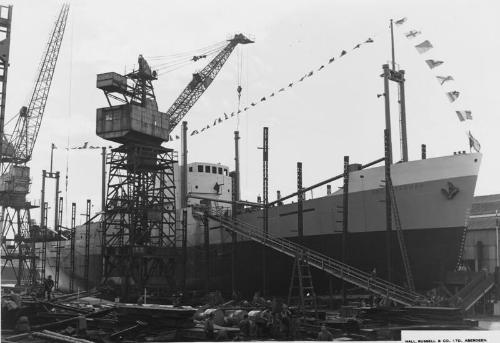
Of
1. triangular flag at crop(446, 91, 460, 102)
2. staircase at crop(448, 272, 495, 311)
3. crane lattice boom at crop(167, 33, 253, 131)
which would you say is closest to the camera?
triangular flag at crop(446, 91, 460, 102)

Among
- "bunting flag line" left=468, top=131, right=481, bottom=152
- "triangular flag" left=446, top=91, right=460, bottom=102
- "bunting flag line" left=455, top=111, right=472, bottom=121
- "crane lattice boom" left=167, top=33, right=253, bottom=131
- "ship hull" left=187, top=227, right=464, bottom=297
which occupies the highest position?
"crane lattice boom" left=167, top=33, right=253, bottom=131

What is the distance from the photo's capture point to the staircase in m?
18.6

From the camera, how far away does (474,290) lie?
19562 mm

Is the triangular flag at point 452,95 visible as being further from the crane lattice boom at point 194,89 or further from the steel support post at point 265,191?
the crane lattice boom at point 194,89

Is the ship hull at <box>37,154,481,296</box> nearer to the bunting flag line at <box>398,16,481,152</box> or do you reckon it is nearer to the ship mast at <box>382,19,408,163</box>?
the ship mast at <box>382,19,408,163</box>

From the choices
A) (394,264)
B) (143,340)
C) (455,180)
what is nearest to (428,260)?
(394,264)

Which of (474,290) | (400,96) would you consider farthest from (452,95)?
(400,96)

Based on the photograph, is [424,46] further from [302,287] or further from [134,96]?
[134,96]

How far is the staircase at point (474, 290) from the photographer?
18625mm

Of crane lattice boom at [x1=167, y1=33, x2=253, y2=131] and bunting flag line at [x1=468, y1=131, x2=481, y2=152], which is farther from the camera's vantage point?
crane lattice boom at [x1=167, y1=33, x2=253, y2=131]

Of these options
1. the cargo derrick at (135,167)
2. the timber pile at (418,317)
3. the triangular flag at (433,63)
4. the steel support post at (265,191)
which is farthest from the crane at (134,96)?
the timber pile at (418,317)

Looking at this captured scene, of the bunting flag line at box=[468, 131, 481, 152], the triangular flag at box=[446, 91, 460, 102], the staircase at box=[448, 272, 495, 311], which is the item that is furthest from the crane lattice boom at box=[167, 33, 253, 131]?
the staircase at box=[448, 272, 495, 311]

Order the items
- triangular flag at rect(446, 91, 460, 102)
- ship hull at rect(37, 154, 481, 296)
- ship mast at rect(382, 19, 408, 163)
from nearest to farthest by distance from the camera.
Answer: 1. triangular flag at rect(446, 91, 460, 102)
2. ship hull at rect(37, 154, 481, 296)
3. ship mast at rect(382, 19, 408, 163)

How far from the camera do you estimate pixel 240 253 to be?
2870cm
